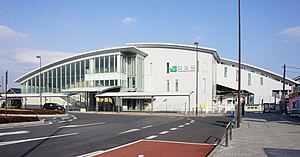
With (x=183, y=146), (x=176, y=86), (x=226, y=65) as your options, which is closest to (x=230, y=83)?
(x=226, y=65)

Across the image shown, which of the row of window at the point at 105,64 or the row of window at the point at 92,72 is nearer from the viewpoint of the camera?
the row of window at the point at 105,64

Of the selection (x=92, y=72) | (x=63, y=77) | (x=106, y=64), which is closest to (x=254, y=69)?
(x=106, y=64)

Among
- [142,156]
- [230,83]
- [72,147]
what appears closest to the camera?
[142,156]

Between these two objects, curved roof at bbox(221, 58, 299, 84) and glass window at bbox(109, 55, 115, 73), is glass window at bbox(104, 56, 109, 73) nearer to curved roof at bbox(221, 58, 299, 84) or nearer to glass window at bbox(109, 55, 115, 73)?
glass window at bbox(109, 55, 115, 73)

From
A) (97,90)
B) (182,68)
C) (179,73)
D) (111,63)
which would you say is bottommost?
(97,90)

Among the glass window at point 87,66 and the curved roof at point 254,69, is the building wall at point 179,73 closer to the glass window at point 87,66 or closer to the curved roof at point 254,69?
the glass window at point 87,66

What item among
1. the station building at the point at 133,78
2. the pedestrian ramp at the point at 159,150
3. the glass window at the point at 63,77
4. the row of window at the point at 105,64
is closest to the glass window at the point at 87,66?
the station building at the point at 133,78

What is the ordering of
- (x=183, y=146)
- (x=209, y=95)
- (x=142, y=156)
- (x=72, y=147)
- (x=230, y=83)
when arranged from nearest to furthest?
1. (x=142, y=156)
2. (x=72, y=147)
3. (x=183, y=146)
4. (x=209, y=95)
5. (x=230, y=83)

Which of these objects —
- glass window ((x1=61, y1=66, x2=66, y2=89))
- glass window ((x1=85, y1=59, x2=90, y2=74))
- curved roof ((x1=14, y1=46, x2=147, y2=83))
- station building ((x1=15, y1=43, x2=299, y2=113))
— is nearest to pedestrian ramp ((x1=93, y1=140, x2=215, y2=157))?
station building ((x1=15, y1=43, x2=299, y2=113))

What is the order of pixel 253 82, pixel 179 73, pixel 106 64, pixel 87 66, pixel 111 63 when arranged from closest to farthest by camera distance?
pixel 111 63 < pixel 106 64 < pixel 179 73 < pixel 87 66 < pixel 253 82

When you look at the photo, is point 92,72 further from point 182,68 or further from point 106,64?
point 182,68

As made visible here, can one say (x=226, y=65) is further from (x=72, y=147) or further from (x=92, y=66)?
(x=72, y=147)

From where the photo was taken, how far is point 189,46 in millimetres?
53250

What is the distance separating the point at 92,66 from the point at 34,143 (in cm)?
4346
